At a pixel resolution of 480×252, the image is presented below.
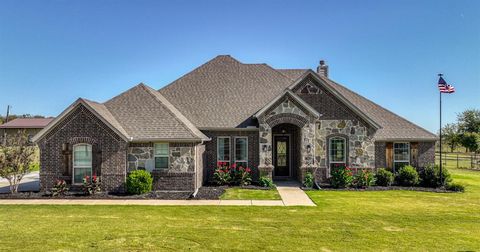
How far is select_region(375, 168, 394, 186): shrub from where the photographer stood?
1858 cm

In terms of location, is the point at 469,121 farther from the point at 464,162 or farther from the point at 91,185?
the point at 91,185

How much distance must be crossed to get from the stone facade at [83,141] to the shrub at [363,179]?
11789 mm

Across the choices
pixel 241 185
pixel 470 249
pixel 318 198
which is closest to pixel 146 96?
pixel 241 185

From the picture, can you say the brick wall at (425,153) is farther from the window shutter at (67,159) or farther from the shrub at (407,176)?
the window shutter at (67,159)

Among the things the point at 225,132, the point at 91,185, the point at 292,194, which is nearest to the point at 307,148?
the point at 292,194

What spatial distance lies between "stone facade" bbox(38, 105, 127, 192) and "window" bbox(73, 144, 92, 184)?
0.61 feet

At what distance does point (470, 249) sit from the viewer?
27.4ft

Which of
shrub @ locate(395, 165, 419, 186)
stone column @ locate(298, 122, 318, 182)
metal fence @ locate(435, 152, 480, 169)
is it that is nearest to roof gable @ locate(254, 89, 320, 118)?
stone column @ locate(298, 122, 318, 182)

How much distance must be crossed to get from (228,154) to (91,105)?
7.69 metres

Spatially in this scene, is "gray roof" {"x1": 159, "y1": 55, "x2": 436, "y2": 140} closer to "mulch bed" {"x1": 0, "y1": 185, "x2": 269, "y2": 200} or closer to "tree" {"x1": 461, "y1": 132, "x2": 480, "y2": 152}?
"mulch bed" {"x1": 0, "y1": 185, "x2": 269, "y2": 200}

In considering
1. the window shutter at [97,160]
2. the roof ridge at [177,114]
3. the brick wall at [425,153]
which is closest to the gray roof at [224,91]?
the roof ridge at [177,114]

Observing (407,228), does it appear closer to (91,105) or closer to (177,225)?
(177,225)

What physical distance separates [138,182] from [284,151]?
9.39 metres

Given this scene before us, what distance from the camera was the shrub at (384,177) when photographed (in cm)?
1858
